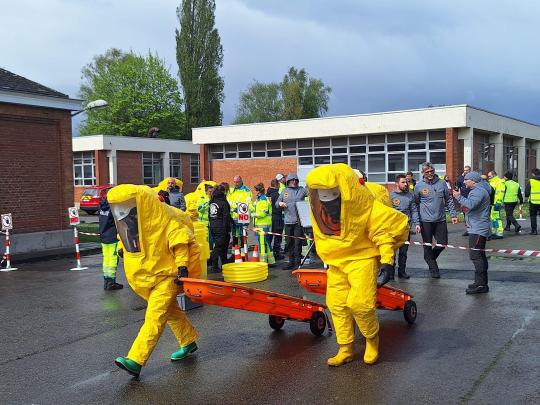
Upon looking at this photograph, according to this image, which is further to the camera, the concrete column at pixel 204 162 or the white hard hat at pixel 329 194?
the concrete column at pixel 204 162

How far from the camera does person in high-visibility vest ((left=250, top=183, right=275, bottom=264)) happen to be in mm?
12094

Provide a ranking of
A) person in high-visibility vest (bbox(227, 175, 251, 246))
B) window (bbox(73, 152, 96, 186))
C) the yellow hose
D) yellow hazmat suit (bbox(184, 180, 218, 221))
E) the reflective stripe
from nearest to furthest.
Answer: the yellow hose → person in high-visibility vest (bbox(227, 175, 251, 246)) → yellow hazmat suit (bbox(184, 180, 218, 221)) → the reflective stripe → window (bbox(73, 152, 96, 186))

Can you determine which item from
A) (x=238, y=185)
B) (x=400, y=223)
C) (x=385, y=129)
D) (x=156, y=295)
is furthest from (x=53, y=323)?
(x=385, y=129)

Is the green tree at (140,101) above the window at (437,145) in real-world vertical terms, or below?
above

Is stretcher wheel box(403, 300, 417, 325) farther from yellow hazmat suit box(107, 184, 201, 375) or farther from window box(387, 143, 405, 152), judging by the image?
window box(387, 143, 405, 152)

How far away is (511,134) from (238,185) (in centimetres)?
2562

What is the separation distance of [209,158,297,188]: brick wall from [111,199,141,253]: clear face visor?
28577 millimetres

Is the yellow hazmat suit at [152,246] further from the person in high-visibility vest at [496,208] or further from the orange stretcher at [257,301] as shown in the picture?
the person in high-visibility vest at [496,208]

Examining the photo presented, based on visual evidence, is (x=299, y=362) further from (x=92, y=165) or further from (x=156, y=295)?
(x=92, y=165)

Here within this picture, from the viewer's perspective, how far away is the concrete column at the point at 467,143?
27562 mm

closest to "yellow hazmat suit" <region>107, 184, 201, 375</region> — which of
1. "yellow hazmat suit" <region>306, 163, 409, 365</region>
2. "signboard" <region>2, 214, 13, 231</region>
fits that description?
"yellow hazmat suit" <region>306, 163, 409, 365</region>

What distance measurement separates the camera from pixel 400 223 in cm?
533

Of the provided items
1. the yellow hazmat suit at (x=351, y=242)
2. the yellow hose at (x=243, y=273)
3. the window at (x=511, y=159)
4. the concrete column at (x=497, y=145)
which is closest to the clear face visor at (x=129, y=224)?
the yellow hazmat suit at (x=351, y=242)

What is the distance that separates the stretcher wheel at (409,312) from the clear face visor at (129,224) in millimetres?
3353
